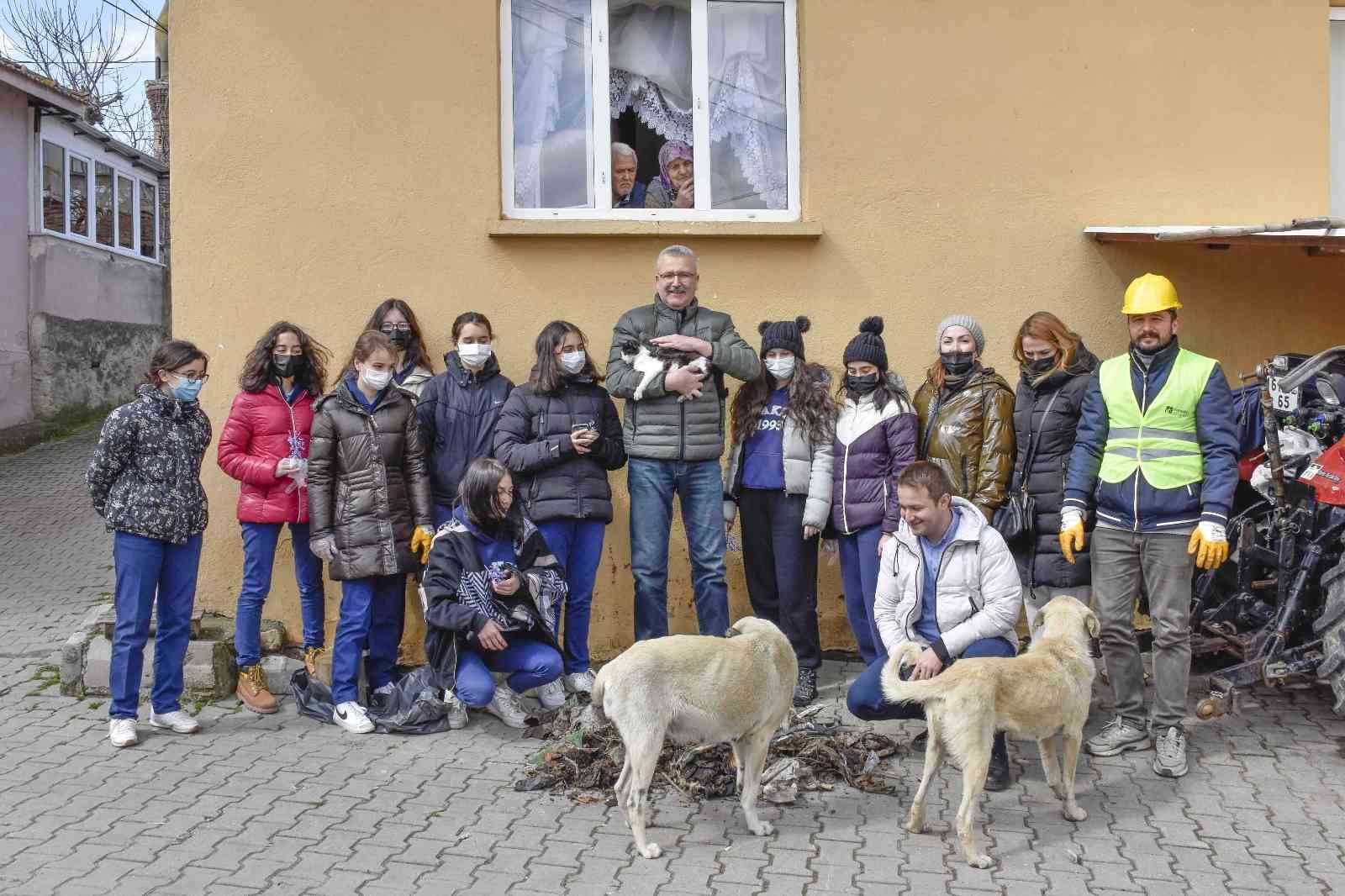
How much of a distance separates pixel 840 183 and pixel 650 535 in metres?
2.53

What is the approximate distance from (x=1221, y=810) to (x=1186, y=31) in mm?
4864

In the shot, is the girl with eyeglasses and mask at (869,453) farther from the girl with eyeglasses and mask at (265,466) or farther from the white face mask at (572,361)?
the girl with eyeglasses and mask at (265,466)

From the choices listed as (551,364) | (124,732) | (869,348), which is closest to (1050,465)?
(869,348)

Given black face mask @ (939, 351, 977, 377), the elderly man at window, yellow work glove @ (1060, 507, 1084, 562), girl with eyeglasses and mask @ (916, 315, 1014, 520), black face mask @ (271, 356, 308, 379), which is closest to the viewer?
yellow work glove @ (1060, 507, 1084, 562)

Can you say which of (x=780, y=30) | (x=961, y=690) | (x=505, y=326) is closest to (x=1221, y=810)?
(x=961, y=690)

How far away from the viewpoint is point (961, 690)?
4.73 meters

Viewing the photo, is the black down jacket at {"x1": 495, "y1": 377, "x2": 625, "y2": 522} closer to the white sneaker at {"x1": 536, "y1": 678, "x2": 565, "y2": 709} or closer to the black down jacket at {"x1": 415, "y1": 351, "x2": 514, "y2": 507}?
the black down jacket at {"x1": 415, "y1": 351, "x2": 514, "y2": 507}

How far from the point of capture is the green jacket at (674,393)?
6676mm

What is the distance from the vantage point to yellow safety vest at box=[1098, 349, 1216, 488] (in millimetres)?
5738

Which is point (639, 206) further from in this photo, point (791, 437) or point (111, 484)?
point (111, 484)

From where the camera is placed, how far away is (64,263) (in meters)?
17.9

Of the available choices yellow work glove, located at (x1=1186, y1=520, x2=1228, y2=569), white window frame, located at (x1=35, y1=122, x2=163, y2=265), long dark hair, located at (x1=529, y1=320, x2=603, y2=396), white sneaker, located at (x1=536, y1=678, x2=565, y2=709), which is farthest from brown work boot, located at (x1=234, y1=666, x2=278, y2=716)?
white window frame, located at (x1=35, y1=122, x2=163, y2=265)

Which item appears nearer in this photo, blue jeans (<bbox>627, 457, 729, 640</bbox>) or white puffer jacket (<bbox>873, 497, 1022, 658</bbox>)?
white puffer jacket (<bbox>873, 497, 1022, 658</bbox>)

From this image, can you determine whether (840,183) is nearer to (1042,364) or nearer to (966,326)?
(966,326)
